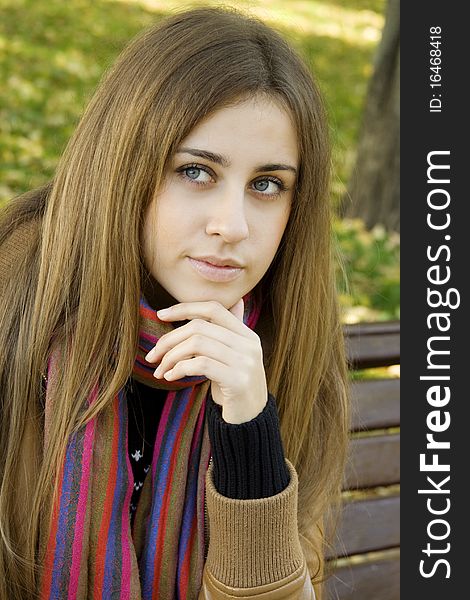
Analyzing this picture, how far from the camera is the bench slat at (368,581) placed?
9.57 feet

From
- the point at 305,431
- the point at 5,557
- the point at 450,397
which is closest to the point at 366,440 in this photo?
the point at 450,397

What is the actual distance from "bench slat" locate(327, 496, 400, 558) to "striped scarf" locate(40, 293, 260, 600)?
74 centimetres

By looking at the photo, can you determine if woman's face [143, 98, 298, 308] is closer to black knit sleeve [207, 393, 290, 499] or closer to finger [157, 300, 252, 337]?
finger [157, 300, 252, 337]

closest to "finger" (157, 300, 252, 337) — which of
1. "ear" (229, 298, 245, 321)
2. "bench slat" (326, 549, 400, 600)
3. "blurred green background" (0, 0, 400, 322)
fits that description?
"ear" (229, 298, 245, 321)

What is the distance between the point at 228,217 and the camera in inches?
80.7

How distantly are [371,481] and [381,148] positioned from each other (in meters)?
4.18

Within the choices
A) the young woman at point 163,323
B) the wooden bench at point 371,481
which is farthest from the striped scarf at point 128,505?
the wooden bench at point 371,481

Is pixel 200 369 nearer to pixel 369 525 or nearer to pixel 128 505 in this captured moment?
pixel 128 505

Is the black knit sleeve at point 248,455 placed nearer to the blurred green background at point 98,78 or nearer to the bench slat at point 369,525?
the blurred green background at point 98,78

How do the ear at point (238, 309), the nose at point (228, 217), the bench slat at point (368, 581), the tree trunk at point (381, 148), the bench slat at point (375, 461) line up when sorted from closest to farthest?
the nose at point (228, 217) → the ear at point (238, 309) → the bench slat at point (368, 581) → the bench slat at point (375, 461) → the tree trunk at point (381, 148)

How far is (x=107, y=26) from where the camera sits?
9.72m

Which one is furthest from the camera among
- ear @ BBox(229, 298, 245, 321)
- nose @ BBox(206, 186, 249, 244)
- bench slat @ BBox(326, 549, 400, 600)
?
bench slat @ BBox(326, 549, 400, 600)

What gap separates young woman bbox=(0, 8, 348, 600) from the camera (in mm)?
2080

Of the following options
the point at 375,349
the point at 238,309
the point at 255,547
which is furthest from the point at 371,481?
the point at 238,309
